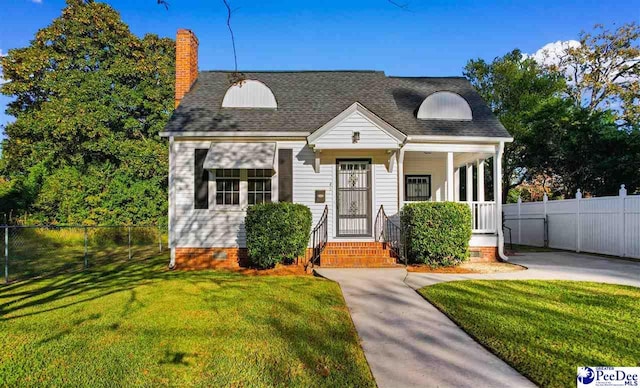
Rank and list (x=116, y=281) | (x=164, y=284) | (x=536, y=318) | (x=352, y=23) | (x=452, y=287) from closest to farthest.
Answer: (x=536, y=318)
(x=352, y=23)
(x=452, y=287)
(x=164, y=284)
(x=116, y=281)

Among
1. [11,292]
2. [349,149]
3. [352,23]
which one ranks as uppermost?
[352,23]

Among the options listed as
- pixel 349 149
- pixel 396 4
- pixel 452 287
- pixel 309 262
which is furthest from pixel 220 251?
pixel 396 4

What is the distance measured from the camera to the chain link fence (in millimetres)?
10859

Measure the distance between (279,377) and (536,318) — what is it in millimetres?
3844

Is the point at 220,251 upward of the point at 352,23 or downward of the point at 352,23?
downward

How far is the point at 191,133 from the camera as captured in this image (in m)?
11.0

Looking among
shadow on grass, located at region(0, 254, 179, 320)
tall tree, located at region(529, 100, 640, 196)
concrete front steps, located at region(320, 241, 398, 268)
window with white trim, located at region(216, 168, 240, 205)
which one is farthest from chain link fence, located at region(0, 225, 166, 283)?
tall tree, located at region(529, 100, 640, 196)

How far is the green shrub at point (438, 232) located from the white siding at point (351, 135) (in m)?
2.01

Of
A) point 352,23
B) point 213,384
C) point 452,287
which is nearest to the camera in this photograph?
point 213,384

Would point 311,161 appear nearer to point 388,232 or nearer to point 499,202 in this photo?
point 388,232

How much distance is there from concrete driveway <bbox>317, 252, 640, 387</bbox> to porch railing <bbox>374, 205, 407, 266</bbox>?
5.44ft

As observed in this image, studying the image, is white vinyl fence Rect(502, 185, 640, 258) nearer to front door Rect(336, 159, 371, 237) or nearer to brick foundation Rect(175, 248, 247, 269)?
front door Rect(336, 159, 371, 237)

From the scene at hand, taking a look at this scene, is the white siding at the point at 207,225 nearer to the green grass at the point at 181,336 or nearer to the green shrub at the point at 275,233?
the green shrub at the point at 275,233

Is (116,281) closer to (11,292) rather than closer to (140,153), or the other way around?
(11,292)
